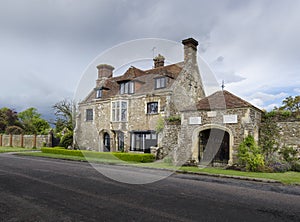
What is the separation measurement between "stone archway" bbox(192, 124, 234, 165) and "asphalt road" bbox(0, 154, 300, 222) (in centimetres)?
569

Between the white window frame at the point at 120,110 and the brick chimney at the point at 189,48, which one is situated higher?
the brick chimney at the point at 189,48

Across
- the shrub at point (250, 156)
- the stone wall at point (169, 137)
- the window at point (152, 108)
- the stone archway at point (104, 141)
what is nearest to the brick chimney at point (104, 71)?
the stone archway at point (104, 141)

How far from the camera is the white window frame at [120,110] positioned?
20703 millimetres

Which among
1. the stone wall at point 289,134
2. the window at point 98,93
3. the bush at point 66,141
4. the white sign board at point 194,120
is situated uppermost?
the window at point 98,93

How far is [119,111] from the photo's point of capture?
20750mm

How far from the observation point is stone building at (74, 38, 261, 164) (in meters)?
12.9

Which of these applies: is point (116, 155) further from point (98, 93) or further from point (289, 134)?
point (289, 134)

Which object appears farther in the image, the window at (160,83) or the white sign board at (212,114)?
the window at (160,83)

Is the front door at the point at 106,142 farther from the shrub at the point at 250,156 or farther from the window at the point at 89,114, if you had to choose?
the shrub at the point at 250,156

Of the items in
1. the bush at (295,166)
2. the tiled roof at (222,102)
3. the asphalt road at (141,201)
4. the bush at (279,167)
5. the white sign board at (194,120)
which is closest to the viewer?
the asphalt road at (141,201)

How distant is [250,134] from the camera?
12.1m

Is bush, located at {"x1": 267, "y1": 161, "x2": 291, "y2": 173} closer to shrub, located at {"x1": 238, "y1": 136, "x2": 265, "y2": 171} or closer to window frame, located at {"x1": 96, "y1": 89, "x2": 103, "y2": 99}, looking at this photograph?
shrub, located at {"x1": 238, "y1": 136, "x2": 265, "y2": 171}

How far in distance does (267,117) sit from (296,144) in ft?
6.68

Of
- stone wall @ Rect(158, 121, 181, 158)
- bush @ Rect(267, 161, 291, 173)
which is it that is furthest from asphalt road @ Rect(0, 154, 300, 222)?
stone wall @ Rect(158, 121, 181, 158)
